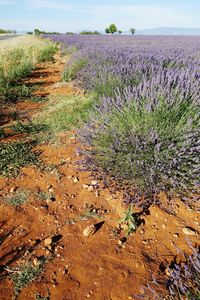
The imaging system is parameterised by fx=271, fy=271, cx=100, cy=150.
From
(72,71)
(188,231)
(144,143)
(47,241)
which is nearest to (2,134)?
(47,241)

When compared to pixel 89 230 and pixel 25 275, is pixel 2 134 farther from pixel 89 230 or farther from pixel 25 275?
pixel 25 275

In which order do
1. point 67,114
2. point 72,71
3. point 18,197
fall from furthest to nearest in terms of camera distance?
point 72,71, point 67,114, point 18,197

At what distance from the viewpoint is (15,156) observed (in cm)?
343

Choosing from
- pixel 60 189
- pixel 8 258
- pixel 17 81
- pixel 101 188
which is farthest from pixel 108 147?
pixel 17 81

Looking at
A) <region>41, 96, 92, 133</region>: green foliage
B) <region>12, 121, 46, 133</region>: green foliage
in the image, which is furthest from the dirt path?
<region>41, 96, 92, 133</region>: green foliage

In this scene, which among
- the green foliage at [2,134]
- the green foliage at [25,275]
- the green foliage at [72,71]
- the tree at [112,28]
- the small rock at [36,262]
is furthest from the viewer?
the tree at [112,28]

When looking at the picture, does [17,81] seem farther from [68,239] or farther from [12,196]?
[68,239]

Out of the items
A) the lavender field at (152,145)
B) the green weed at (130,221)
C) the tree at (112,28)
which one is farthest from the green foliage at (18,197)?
the tree at (112,28)

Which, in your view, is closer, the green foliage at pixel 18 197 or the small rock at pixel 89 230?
the small rock at pixel 89 230

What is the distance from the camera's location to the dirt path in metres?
1.90

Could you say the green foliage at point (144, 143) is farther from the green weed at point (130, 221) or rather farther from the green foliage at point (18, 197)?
the green foliage at point (18, 197)

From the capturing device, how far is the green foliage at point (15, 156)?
3189 millimetres

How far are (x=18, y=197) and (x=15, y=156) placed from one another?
83 cm

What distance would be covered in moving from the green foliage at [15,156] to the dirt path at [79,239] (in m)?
0.15
